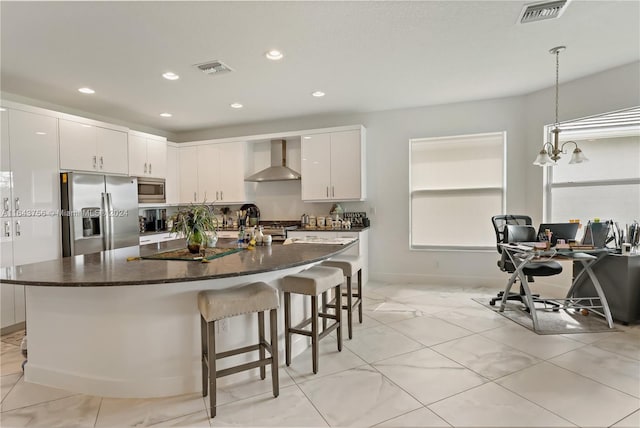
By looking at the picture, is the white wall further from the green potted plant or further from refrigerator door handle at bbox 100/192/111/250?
the green potted plant

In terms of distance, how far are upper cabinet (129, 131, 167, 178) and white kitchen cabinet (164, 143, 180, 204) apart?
0.24m

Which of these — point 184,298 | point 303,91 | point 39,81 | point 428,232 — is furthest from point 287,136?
point 184,298

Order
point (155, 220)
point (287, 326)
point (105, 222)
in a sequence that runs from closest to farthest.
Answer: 1. point (287, 326)
2. point (105, 222)
3. point (155, 220)

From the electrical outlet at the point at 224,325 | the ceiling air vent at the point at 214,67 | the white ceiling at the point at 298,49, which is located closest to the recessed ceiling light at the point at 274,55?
the white ceiling at the point at 298,49

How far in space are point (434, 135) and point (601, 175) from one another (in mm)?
2116

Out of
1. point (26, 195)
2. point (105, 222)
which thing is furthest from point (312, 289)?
point (26, 195)

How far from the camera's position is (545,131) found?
4434 millimetres

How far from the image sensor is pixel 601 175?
4.05 meters

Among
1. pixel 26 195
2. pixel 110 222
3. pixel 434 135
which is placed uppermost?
pixel 434 135

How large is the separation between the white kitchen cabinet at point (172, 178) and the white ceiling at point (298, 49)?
1.32 m

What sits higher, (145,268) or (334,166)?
(334,166)

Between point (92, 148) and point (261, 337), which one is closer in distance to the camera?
point (261, 337)

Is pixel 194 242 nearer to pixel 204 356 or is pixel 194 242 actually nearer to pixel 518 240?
pixel 204 356

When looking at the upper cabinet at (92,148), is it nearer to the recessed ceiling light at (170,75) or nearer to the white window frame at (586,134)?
the recessed ceiling light at (170,75)
